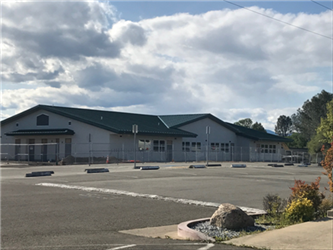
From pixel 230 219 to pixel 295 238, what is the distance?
4.97 feet

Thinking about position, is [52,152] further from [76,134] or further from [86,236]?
[86,236]

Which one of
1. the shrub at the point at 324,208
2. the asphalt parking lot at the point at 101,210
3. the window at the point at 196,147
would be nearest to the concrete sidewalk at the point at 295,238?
the asphalt parking lot at the point at 101,210

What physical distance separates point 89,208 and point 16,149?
42.4 m

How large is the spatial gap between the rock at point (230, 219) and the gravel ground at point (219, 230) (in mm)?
105

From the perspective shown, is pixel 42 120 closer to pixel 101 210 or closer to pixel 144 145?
pixel 144 145

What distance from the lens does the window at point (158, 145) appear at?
51438 mm

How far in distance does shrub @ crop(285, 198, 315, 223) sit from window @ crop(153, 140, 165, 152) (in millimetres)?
41196

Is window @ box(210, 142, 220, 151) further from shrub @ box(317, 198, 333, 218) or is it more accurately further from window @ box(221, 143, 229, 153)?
shrub @ box(317, 198, 333, 218)

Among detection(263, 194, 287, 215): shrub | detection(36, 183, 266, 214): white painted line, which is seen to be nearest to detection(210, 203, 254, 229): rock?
detection(263, 194, 287, 215): shrub

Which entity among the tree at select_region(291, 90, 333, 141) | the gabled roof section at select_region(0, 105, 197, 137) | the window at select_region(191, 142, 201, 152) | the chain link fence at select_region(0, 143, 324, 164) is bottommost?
the chain link fence at select_region(0, 143, 324, 164)

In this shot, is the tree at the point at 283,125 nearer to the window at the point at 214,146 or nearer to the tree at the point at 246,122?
the tree at the point at 246,122

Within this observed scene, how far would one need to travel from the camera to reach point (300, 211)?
33.4ft

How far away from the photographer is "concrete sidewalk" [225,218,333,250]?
787cm

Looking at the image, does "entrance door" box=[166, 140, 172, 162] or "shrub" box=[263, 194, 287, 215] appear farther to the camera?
"entrance door" box=[166, 140, 172, 162]
